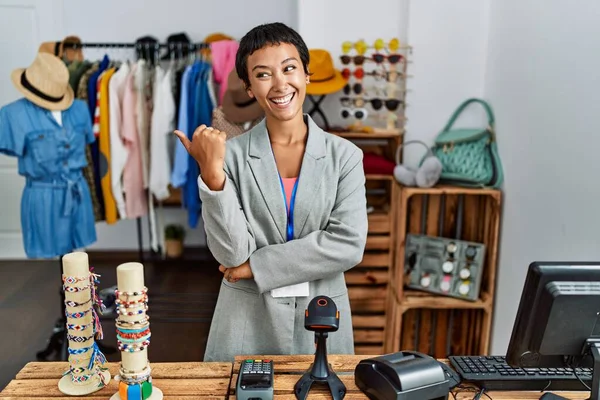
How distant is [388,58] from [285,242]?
155 cm

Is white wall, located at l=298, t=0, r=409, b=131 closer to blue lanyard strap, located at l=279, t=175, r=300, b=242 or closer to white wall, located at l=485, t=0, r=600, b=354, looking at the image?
white wall, located at l=485, t=0, r=600, b=354

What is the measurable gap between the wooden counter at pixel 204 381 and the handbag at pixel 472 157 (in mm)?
1342

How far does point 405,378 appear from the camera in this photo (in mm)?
1069

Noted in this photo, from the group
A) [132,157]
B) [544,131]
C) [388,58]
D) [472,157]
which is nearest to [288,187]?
[544,131]

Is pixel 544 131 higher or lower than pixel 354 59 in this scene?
lower

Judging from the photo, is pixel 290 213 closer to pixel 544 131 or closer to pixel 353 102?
pixel 544 131

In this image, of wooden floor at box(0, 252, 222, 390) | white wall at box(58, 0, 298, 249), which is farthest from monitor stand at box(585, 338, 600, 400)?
white wall at box(58, 0, 298, 249)

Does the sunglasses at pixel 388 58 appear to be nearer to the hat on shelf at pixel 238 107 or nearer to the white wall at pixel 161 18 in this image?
the hat on shelf at pixel 238 107

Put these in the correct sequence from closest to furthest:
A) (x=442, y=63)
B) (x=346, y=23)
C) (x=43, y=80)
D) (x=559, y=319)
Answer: (x=559, y=319)
(x=43, y=80)
(x=442, y=63)
(x=346, y=23)

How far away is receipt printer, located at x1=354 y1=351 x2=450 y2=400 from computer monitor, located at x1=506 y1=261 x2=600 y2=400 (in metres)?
0.16

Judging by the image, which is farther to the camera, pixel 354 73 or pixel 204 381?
pixel 354 73

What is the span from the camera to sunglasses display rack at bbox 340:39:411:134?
2.65 m

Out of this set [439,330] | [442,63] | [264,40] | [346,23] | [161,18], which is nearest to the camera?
[264,40]

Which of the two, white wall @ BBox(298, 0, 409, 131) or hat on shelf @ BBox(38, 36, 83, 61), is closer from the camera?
white wall @ BBox(298, 0, 409, 131)
